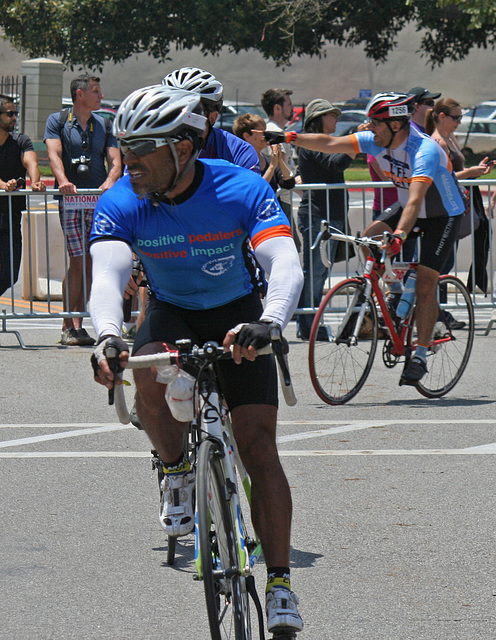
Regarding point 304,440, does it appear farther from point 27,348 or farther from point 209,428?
point 27,348

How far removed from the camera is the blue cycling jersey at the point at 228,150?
218 inches

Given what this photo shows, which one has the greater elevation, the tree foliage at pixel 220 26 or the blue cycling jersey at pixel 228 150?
the tree foliage at pixel 220 26

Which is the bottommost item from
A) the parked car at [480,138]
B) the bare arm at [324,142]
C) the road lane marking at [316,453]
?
the road lane marking at [316,453]

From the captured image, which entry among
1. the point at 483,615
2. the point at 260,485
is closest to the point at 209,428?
the point at 260,485

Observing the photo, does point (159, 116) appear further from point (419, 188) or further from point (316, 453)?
point (419, 188)

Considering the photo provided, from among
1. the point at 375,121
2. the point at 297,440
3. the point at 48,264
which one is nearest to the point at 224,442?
the point at 297,440

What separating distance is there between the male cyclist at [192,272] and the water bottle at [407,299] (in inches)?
157

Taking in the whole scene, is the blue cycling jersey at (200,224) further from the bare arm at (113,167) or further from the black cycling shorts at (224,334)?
the bare arm at (113,167)

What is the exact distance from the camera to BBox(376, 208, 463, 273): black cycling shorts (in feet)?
26.1

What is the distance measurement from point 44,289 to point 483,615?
949 centimetres

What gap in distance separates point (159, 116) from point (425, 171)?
14.3ft

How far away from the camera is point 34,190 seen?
1046 cm

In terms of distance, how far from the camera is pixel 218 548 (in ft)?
11.4

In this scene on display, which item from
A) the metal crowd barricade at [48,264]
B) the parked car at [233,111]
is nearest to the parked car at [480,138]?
the parked car at [233,111]
